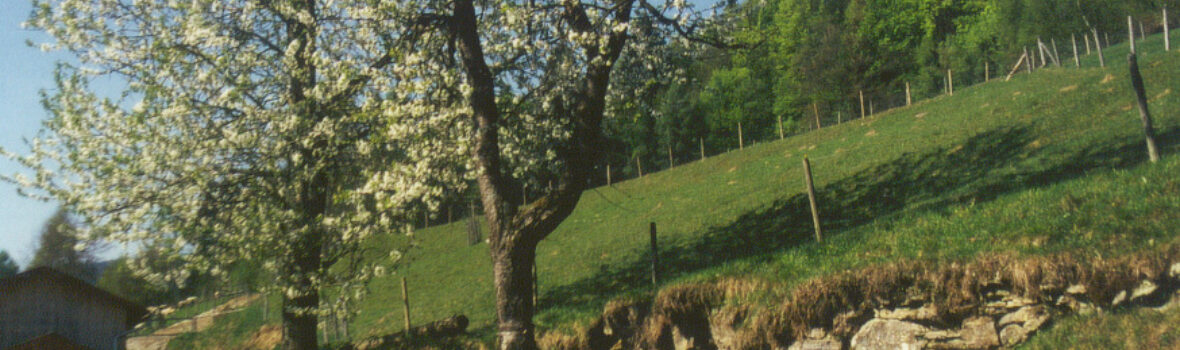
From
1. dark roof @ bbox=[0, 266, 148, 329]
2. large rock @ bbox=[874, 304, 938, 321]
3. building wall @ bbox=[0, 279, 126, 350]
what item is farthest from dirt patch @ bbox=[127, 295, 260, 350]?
large rock @ bbox=[874, 304, 938, 321]

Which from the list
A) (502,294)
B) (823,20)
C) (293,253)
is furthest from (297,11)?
(823,20)

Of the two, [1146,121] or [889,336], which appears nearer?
[889,336]

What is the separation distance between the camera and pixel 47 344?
2317 centimetres

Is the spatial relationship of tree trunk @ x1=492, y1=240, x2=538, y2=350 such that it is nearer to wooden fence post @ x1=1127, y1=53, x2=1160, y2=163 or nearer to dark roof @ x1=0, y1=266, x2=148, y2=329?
wooden fence post @ x1=1127, y1=53, x2=1160, y2=163

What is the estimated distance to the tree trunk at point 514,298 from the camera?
411 inches

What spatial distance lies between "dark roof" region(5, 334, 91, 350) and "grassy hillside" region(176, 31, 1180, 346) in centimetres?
1018

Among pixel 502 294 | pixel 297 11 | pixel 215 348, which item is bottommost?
pixel 215 348

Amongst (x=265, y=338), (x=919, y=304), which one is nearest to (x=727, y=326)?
(x=919, y=304)

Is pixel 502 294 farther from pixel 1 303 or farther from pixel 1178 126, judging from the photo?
pixel 1 303

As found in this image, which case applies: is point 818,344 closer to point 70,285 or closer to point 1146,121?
point 1146,121

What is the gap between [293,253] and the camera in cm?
1295

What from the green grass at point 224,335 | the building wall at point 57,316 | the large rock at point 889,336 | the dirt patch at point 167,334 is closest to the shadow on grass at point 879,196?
the large rock at point 889,336

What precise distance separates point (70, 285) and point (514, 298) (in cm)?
2708

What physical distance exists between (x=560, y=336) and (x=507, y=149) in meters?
4.05
